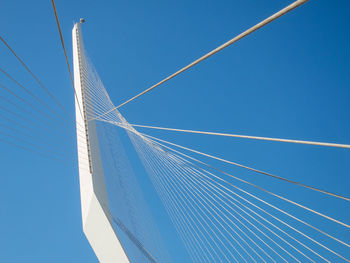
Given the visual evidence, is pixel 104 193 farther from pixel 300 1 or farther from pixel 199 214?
pixel 300 1

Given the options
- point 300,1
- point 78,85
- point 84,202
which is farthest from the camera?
point 78,85

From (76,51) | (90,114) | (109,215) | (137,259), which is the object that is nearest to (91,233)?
(109,215)

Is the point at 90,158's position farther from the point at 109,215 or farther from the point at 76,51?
the point at 76,51

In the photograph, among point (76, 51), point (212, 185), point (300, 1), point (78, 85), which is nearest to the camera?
point (300, 1)

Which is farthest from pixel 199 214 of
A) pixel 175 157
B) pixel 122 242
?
pixel 122 242

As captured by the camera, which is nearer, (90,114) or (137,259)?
(137,259)

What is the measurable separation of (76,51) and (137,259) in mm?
3670

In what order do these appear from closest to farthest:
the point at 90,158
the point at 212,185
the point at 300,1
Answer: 1. the point at 300,1
2. the point at 212,185
3. the point at 90,158

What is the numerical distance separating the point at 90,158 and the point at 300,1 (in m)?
2.93

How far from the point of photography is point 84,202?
318 cm

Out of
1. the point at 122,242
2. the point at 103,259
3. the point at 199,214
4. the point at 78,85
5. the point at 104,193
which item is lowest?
the point at 103,259

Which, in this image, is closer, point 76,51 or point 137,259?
point 137,259

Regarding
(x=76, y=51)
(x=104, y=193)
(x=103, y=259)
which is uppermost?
(x=76, y=51)

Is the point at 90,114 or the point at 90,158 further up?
the point at 90,114
